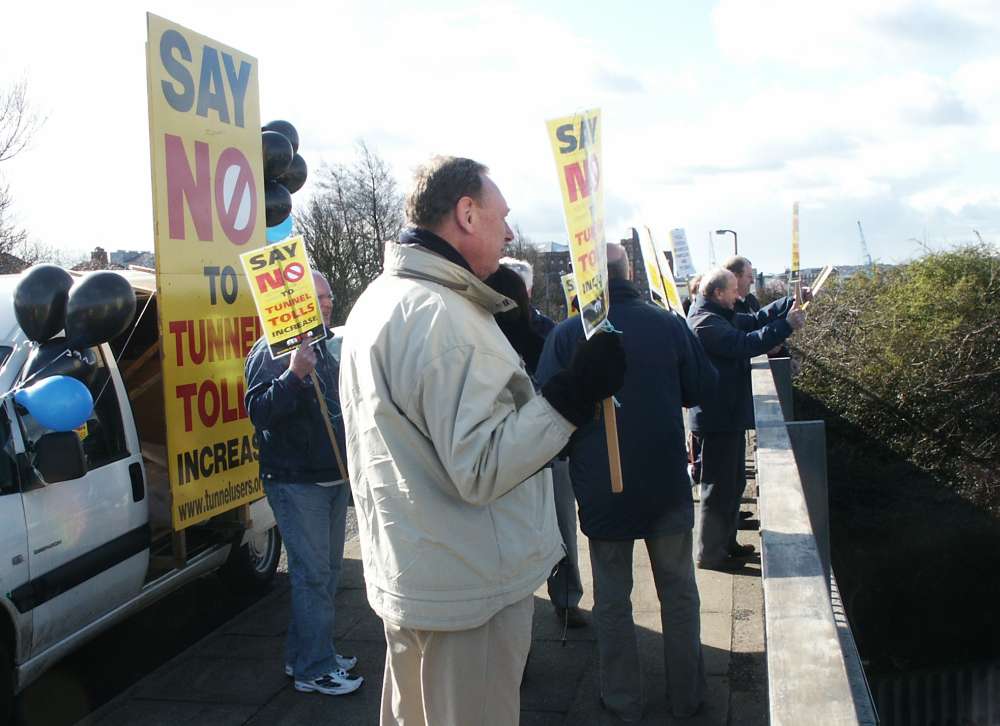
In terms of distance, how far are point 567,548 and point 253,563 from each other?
2.32m

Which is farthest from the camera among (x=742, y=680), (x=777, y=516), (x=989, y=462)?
(x=989, y=462)

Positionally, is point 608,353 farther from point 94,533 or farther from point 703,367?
point 94,533

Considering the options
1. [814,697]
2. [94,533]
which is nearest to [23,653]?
[94,533]

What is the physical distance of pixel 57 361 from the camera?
4.51 metres

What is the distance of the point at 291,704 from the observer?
4656 millimetres

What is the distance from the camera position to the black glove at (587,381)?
7.18 ft

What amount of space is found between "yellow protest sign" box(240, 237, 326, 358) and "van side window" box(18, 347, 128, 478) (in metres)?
0.96

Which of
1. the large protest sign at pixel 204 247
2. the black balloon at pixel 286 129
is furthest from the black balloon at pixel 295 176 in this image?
the large protest sign at pixel 204 247

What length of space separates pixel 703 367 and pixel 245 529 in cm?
313

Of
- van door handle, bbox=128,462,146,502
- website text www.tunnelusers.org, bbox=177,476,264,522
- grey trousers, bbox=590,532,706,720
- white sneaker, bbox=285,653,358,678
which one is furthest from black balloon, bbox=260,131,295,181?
grey trousers, bbox=590,532,706,720

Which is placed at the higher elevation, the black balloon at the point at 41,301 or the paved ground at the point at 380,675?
the black balloon at the point at 41,301

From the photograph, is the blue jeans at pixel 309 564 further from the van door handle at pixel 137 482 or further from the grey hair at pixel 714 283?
the grey hair at pixel 714 283

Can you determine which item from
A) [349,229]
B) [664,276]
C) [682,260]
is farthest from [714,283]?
[349,229]

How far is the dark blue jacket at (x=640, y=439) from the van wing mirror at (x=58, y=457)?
199 centimetres
